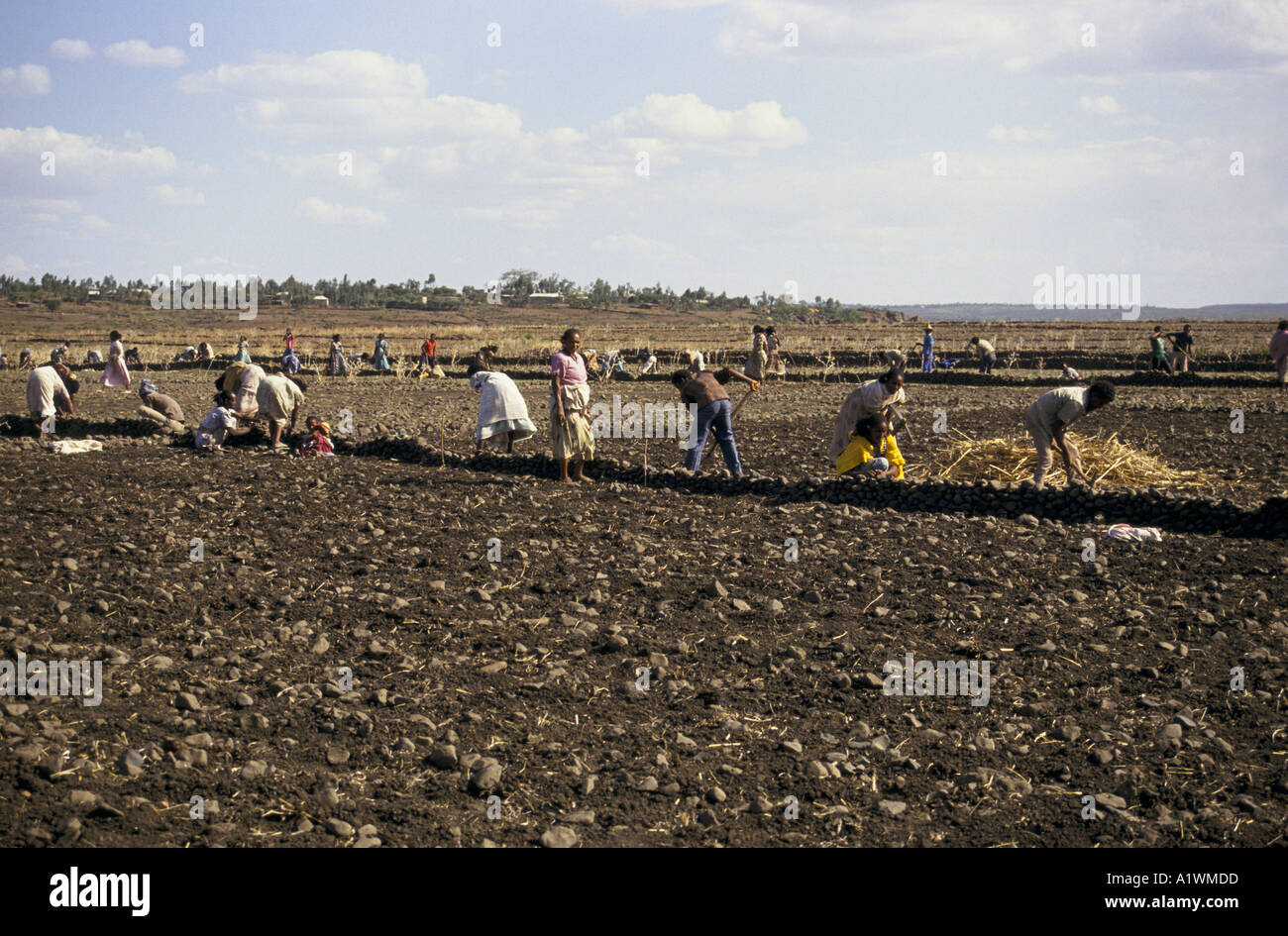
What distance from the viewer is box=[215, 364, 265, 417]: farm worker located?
14812 millimetres

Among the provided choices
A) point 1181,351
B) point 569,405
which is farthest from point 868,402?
point 1181,351

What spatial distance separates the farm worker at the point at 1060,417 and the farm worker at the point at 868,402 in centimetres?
142

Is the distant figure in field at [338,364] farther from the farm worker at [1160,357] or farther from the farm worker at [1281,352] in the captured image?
the farm worker at [1281,352]

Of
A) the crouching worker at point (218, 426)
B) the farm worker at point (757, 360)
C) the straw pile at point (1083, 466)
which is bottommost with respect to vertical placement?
the straw pile at point (1083, 466)

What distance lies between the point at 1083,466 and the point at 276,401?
10.6 m

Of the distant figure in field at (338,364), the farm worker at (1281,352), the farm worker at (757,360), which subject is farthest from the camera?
the distant figure in field at (338,364)

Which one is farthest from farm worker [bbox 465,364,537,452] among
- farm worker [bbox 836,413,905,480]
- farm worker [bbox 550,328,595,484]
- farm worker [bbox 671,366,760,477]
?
farm worker [bbox 836,413,905,480]

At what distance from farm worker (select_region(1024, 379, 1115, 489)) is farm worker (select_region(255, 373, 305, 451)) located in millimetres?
9713

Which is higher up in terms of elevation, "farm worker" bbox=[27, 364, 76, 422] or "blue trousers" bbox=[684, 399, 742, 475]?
"farm worker" bbox=[27, 364, 76, 422]

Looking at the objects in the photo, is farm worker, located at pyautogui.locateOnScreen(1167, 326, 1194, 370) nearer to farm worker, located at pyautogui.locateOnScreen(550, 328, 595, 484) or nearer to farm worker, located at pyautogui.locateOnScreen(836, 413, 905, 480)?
farm worker, located at pyautogui.locateOnScreen(836, 413, 905, 480)

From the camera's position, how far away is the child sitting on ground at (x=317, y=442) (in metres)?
14.9

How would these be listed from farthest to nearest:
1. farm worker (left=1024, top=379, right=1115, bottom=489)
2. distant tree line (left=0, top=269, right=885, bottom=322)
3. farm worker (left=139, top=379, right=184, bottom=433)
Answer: distant tree line (left=0, top=269, right=885, bottom=322) → farm worker (left=139, top=379, right=184, bottom=433) → farm worker (left=1024, top=379, right=1115, bottom=489)

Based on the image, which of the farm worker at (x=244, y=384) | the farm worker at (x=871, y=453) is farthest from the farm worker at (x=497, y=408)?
the farm worker at (x=871, y=453)

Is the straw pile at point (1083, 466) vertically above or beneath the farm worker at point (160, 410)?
beneath
